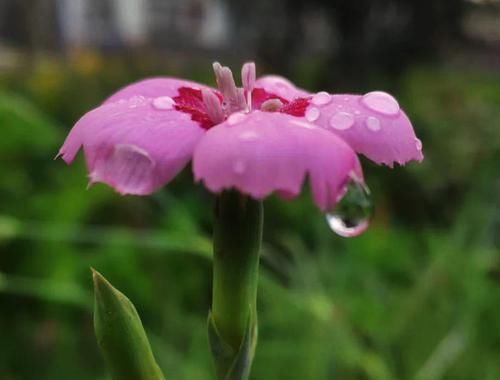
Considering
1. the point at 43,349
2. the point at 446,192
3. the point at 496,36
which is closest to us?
the point at 43,349

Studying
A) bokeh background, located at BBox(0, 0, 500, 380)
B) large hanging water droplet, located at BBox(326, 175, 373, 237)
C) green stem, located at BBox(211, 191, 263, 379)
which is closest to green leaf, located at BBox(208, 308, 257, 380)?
green stem, located at BBox(211, 191, 263, 379)

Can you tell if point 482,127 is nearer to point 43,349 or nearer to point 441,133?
point 441,133

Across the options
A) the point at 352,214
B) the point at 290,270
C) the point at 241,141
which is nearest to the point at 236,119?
the point at 241,141

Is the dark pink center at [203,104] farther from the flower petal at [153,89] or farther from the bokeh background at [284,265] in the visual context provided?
the bokeh background at [284,265]

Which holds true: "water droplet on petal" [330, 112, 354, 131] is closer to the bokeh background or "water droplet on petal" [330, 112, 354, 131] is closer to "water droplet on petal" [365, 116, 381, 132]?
"water droplet on petal" [365, 116, 381, 132]

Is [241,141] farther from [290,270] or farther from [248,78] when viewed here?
[290,270]

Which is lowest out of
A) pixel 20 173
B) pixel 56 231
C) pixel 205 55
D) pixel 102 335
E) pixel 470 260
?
pixel 205 55

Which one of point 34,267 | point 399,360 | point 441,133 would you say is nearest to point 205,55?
point 441,133

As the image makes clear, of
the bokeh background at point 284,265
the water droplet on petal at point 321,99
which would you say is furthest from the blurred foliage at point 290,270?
the water droplet on petal at point 321,99
